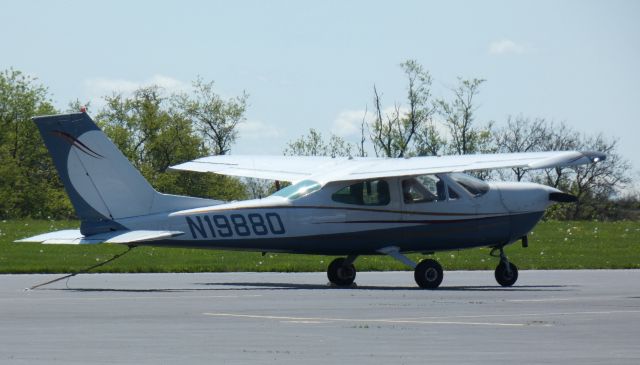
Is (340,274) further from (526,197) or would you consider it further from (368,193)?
(526,197)

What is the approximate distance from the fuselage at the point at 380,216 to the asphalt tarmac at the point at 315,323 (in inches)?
33.9

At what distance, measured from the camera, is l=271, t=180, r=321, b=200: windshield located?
2483 centimetres

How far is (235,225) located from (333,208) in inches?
83.4

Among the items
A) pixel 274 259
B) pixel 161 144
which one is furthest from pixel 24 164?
pixel 274 259

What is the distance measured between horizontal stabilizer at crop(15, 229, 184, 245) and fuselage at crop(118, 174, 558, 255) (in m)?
0.94

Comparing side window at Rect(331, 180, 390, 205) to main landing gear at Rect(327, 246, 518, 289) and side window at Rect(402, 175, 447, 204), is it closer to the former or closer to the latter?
side window at Rect(402, 175, 447, 204)

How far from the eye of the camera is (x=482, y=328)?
15.8 metres

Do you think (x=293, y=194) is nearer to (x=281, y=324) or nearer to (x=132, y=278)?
(x=132, y=278)

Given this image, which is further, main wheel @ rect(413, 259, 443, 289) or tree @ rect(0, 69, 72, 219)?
tree @ rect(0, 69, 72, 219)

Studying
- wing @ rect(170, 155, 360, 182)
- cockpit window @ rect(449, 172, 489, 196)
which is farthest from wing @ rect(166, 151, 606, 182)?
cockpit window @ rect(449, 172, 489, 196)

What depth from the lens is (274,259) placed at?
35.3 metres

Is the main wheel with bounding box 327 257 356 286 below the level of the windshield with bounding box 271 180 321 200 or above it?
below

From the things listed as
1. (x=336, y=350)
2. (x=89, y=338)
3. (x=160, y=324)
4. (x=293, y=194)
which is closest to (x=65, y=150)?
(x=293, y=194)

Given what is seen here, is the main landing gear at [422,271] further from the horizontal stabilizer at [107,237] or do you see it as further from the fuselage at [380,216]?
the horizontal stabilizer at [107,237]
